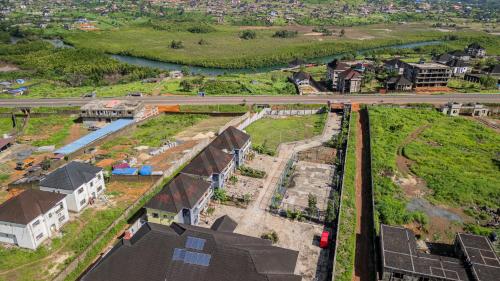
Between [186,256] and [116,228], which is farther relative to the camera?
[116,228]

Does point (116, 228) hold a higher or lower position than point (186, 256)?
lower

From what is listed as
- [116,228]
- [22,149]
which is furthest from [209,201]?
[22,149]

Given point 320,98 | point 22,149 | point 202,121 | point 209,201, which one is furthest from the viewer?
point 320,98

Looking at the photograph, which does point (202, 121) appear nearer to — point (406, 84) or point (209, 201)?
point (209, 201)

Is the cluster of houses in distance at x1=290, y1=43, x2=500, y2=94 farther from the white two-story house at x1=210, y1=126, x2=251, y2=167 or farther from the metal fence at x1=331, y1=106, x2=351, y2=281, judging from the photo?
the white two-story house at x1=210, y1=126, x2=251, y2=167

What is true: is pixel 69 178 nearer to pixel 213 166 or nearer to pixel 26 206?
pixel 26 206

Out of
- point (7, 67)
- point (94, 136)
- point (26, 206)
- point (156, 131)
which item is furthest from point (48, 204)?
point (7, 67)

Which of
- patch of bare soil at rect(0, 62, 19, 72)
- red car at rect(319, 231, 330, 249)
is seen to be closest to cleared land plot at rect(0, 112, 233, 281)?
red car at rect(319, 231, 330, 249)
